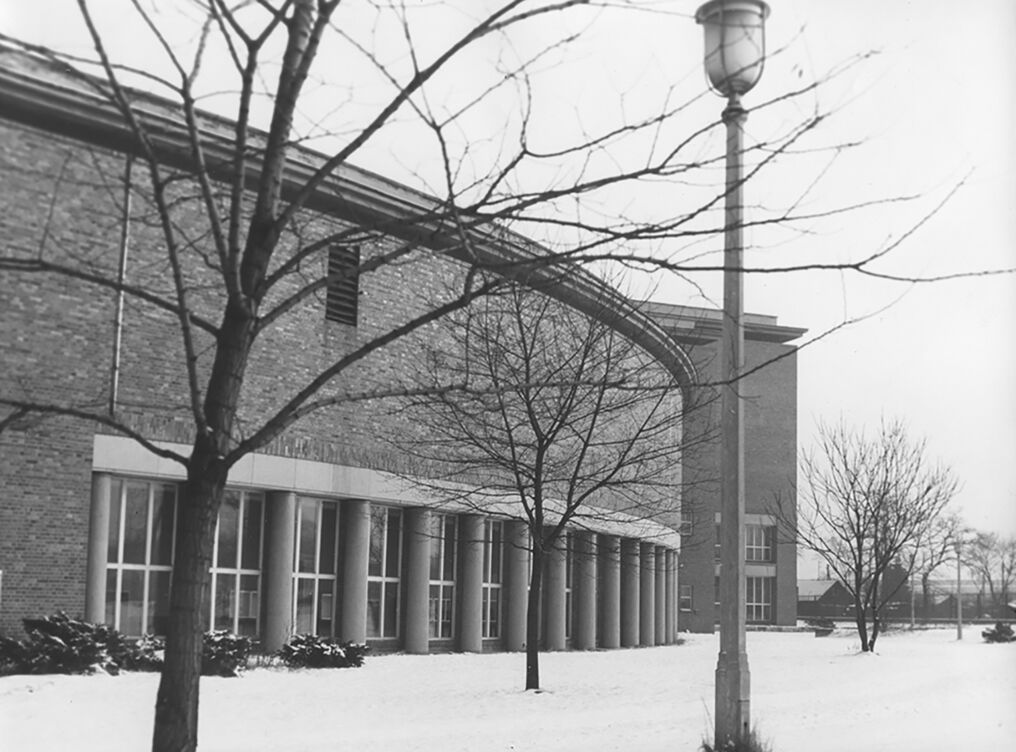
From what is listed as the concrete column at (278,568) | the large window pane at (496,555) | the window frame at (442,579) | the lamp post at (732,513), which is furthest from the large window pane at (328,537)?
the lamp post at (732,513)

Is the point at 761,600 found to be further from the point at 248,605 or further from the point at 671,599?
the point at 248,605

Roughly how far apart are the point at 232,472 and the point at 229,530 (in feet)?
4.21

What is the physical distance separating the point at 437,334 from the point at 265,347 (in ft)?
16.9

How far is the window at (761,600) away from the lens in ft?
238

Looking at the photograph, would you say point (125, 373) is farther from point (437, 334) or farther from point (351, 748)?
point (351, 748)

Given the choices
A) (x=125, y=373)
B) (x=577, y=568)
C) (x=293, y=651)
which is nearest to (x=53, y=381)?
(x=125, y=373)

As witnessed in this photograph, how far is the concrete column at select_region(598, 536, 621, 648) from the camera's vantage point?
3822 cm

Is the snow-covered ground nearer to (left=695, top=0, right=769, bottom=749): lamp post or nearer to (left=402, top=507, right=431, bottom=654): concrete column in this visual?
(left=695, top=0, right=769, bottom=749): lamp post

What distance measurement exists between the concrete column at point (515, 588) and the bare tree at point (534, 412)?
33.1 inches

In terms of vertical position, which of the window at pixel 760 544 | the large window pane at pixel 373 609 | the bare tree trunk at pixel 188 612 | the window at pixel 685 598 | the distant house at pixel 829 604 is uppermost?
the window at pixel 760 544

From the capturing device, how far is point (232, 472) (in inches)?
957

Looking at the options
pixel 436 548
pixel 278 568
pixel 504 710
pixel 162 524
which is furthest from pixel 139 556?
pixel 504 710

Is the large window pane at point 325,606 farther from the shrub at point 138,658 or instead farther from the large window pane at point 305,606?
the shrub at point 138,658

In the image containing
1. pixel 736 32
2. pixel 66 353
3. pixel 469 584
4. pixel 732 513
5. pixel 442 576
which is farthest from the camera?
pixel 469 584
